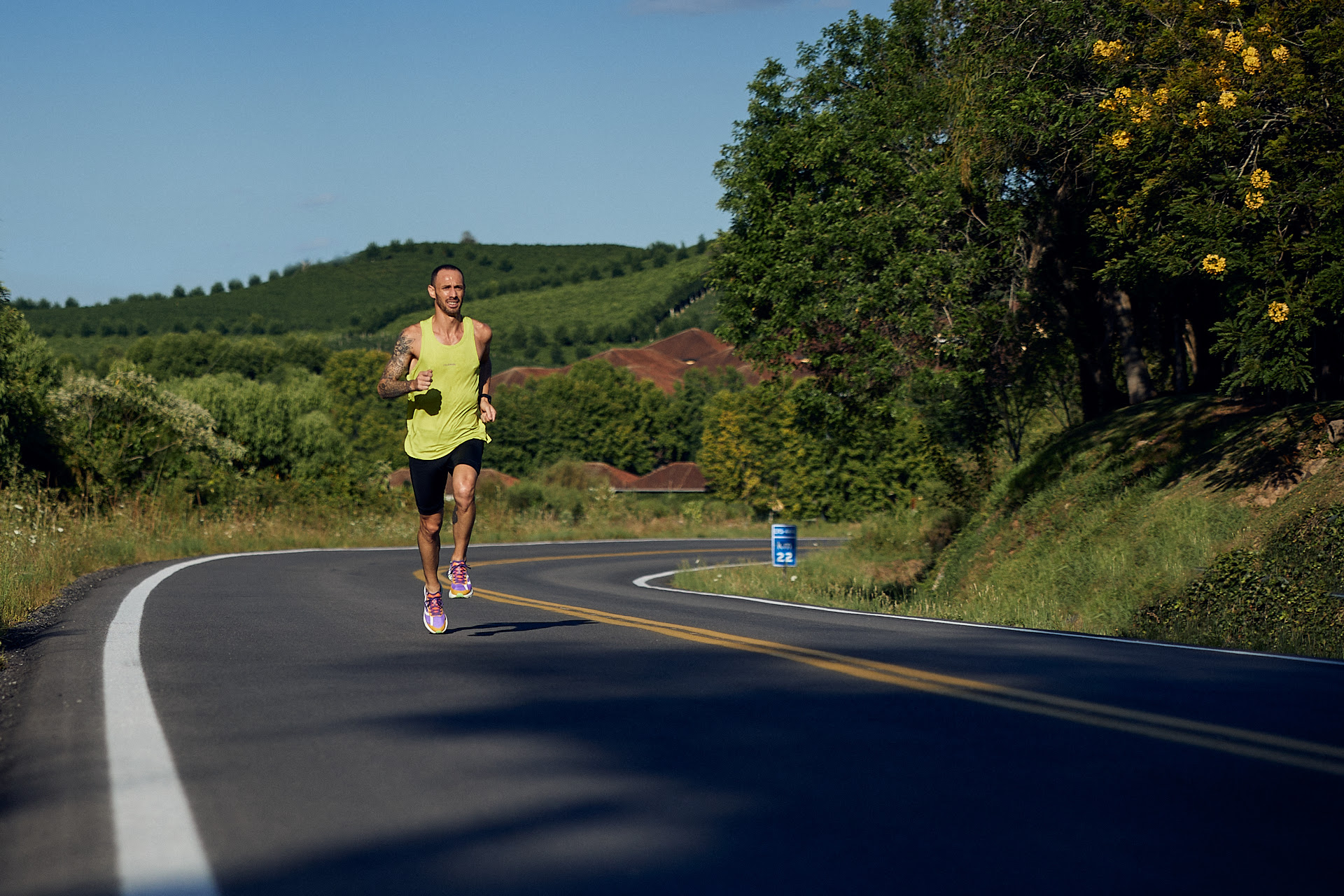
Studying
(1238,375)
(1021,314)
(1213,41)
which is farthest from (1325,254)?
(1021,314)

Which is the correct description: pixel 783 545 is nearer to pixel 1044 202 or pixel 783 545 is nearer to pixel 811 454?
pixel 1044 202

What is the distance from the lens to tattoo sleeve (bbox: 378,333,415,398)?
327 inches

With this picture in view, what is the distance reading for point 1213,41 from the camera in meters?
14.1

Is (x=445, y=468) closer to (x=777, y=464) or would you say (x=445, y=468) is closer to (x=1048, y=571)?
(x=1048, y=571)

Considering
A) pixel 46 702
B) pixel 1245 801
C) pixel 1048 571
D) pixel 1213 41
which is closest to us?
pixel 1245 801

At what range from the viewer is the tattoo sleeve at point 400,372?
8.31 meters

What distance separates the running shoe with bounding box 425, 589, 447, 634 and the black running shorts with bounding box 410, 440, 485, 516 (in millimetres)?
623

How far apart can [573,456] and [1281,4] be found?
132 m

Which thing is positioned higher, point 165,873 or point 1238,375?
point 1238,375

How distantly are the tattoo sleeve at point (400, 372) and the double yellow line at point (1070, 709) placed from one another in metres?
2.45

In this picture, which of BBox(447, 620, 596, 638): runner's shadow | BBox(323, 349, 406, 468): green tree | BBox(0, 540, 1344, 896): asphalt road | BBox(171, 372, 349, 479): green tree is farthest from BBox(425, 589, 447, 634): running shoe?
BBox(323, 349, 406, 468): green tree

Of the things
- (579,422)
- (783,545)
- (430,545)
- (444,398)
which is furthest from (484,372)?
(579,422)

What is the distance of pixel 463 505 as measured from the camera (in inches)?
350

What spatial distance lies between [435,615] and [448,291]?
222 centimetres
